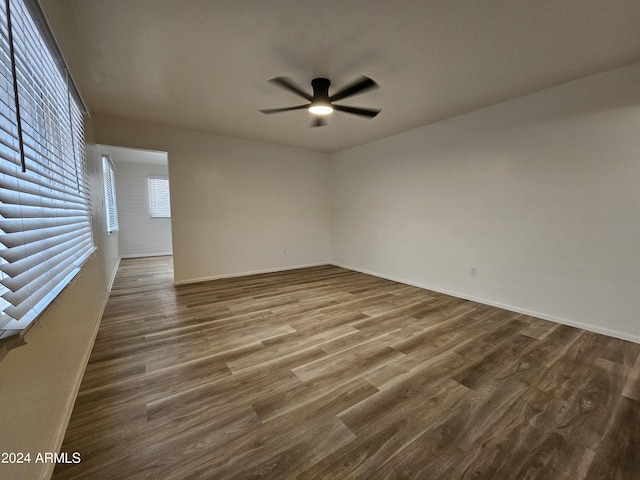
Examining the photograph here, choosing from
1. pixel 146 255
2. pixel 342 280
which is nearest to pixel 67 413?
pixel 342 280

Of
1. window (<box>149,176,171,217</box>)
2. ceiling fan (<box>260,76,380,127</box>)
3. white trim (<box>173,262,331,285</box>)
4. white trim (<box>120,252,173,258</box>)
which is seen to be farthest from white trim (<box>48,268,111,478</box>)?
window (<box>149,176,171,217</box>)

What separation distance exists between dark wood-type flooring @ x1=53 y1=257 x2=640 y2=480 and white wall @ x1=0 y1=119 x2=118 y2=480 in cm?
13

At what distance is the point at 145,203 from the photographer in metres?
6.83

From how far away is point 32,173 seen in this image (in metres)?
1.16

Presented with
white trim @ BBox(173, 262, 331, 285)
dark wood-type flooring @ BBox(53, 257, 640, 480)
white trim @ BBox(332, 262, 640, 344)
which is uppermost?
white trim @ BBox(173, 262, 331, 285)

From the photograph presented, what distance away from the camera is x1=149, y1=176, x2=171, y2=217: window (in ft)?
22.7

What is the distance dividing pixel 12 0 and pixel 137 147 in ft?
10.2

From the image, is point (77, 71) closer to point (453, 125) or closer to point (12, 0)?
point (12, 0)

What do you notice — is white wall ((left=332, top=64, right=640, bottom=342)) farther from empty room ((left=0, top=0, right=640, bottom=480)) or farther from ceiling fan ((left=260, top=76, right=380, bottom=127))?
ceiling fan ((left=260, top=76, right=380, bottom=127))

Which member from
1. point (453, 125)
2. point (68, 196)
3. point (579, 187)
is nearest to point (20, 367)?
point (68, 196)

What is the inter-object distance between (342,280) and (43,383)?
149 inches

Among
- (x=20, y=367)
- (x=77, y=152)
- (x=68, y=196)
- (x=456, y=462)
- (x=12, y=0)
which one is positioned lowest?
(x=456, y=462)

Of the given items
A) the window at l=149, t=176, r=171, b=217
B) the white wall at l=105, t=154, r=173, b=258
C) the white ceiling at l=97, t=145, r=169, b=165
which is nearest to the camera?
the white ceiling at l=97, t=145, r=169, b=165

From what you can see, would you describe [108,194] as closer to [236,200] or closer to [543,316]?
[236,200]
